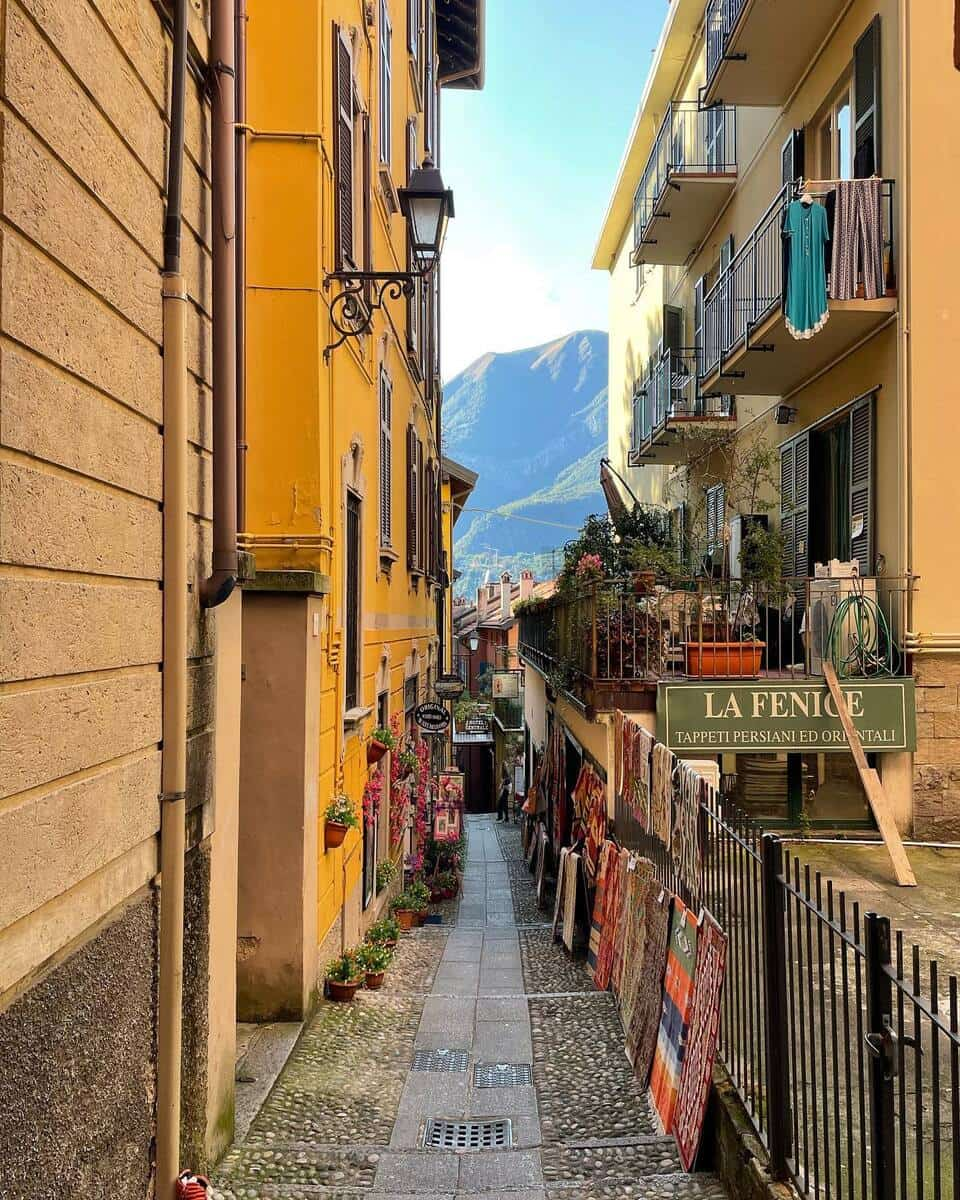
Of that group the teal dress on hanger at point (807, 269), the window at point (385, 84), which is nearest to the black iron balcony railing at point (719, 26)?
the teal dress on hanger at point (807, 269)

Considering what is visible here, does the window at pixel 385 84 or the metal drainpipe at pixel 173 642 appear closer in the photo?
the metal drainpipe at pixel 173 642

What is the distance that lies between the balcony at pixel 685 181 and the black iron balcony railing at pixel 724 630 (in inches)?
330

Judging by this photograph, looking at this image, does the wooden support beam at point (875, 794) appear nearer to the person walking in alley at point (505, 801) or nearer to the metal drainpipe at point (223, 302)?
the metal drainpipe at point (223, 302)

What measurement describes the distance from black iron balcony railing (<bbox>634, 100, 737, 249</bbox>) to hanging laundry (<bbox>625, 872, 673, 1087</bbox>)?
1228cm

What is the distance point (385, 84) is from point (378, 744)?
751 centimetres

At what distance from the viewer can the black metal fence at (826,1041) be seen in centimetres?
296

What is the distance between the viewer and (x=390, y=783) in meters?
12.0

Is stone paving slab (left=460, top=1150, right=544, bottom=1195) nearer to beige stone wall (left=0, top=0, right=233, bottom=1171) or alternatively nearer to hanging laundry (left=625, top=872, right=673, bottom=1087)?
hanging laundry (left=625, top=872, right=673, bottom=1087)

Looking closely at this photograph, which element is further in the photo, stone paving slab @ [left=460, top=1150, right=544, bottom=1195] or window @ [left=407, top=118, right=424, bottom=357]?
window @ [left=407, top=118, right=424, bottom=357]

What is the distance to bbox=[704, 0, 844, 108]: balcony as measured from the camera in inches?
441

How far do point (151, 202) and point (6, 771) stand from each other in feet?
7.90

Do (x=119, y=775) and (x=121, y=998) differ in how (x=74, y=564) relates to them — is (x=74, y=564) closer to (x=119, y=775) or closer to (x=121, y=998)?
(x=119, y=775)

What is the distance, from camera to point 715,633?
9.80 metres

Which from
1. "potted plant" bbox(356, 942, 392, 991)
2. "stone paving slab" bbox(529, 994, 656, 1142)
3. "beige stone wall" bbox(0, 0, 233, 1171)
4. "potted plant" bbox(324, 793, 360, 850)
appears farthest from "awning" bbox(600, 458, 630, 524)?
"beige stone wall" bbox(0, 0, 233, 1171)
